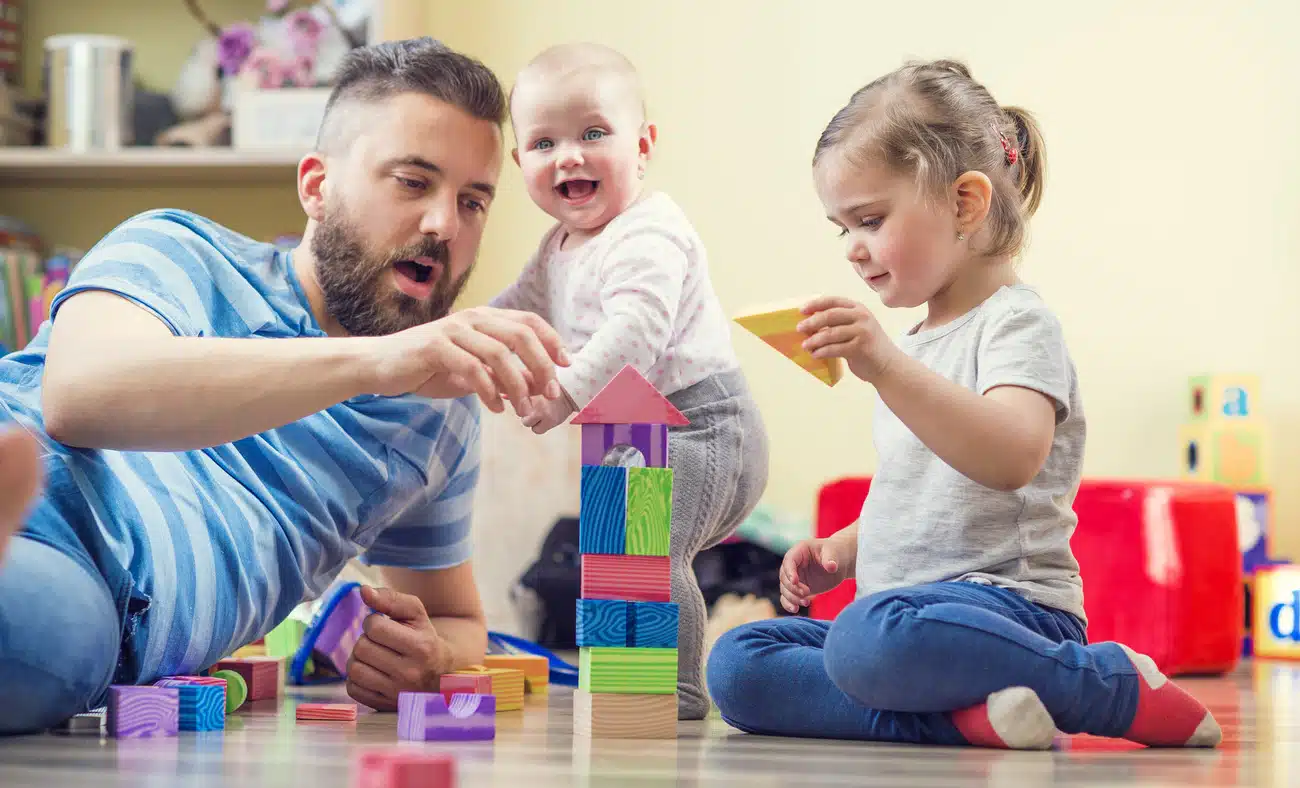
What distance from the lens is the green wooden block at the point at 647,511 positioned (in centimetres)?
128

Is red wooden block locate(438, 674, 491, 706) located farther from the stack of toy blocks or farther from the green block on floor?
the stack of toy blocks

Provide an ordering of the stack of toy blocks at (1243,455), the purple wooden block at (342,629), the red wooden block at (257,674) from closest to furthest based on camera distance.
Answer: the red wooden block at (257,674) < the purple wooden block at (342,629) < the stack of toy blocks at (1243,455)

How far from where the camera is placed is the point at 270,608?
153cm

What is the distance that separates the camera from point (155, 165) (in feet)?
9.91

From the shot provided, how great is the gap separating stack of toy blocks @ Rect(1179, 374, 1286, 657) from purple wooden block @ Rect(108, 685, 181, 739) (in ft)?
8.68

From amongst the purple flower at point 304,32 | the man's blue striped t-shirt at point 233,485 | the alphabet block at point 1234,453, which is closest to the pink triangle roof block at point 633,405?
the man's blue striped t-shirt at point 233,485

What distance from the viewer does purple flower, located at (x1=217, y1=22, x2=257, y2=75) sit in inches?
120

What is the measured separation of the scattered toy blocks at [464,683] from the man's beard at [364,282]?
1.36ft

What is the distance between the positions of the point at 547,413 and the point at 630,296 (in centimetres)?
18

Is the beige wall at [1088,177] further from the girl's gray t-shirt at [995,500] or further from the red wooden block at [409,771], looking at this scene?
the red wooden block at [409,771]

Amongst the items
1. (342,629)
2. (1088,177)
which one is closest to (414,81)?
(342,629)

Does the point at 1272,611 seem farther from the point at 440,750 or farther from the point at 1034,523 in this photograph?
the point at 440,750

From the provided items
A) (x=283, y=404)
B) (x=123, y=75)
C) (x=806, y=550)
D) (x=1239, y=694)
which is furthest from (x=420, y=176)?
(x=123, y=75)

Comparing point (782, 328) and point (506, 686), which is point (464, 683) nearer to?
point (506, 686)
